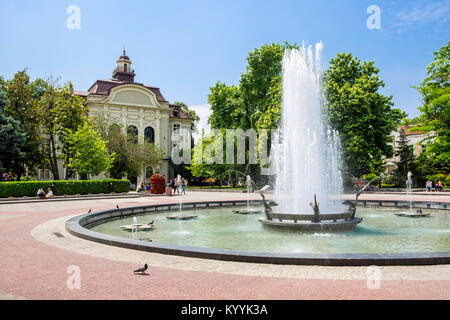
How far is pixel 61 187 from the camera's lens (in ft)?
97.4

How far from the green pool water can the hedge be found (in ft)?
55.4

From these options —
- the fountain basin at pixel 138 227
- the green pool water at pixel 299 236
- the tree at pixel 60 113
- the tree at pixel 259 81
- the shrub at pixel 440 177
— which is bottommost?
the green pool water at pixel 299 236

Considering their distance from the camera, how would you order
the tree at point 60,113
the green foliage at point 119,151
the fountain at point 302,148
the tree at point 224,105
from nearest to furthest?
the fountain at point 302,148 < the tree at point 60,113 < the green foliage at point 119,151 < the tree at point 224,105

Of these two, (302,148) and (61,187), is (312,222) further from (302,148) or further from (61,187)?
(61,187)

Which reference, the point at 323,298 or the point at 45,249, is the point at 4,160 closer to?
the point at 45,249

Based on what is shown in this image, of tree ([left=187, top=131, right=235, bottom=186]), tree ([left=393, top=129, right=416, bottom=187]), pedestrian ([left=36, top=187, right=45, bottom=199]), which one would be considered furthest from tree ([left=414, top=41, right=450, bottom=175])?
pedestrian ([left=36, top=187, right=45, bottom=199])

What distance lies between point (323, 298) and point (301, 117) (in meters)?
13.0

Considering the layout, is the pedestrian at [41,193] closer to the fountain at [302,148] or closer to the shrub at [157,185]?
the shrub at [157,185]

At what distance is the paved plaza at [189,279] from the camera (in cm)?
503

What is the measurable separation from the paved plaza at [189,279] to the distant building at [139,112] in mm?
45074

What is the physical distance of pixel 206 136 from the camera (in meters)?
53.4

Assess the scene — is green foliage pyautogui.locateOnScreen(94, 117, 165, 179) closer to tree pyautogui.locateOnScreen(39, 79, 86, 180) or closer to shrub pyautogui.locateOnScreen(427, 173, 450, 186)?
tree pyautogui.locateOnScreen(39, 79, 86, 180)

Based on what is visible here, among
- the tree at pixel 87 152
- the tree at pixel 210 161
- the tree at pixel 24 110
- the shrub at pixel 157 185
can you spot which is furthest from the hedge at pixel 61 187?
the tree at pixel 210 161

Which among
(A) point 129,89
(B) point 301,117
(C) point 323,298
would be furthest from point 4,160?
(C) point 323,298
